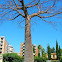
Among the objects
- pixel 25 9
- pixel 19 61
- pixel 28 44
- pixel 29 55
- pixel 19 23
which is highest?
pixel 25 9

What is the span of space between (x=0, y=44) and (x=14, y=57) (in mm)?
36682

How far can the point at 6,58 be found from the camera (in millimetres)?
17031

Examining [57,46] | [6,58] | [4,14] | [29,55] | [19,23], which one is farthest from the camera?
[57,46]

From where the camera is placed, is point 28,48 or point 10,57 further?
point 10,57

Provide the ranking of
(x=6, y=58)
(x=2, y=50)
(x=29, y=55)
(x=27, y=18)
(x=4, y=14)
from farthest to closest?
1. (x=2, y=50)
2. (x=6, y=58)
3. (x=4, y=14)
4. (x=27, y=18)
5. (x=29, y=55)

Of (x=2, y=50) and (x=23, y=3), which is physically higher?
(x=23, y=3)

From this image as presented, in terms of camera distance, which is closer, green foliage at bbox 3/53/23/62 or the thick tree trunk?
the thick tree trunk

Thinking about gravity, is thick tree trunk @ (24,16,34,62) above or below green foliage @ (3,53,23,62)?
above

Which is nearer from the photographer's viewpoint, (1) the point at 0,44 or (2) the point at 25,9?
(2) the point at 25,9

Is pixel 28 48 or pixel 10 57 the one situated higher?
pixel 28 48

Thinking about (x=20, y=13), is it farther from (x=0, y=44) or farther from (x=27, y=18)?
(x=0, y=44)

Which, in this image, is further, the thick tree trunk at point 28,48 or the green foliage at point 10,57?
the green foliage at point 10,57

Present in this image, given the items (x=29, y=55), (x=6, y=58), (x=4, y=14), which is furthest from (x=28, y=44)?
(x=6, y=58)

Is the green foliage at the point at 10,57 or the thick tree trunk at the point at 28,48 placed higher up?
the thick tree trunk at the point at 28,48
